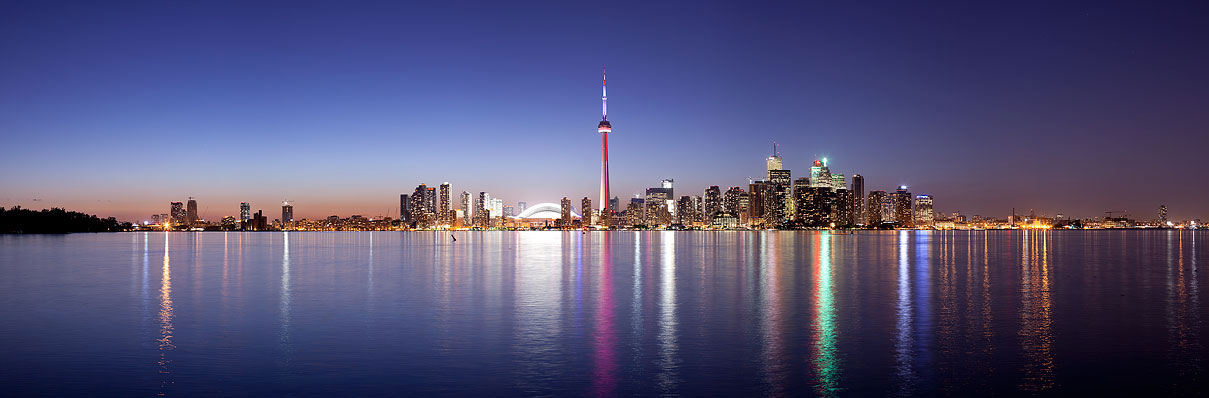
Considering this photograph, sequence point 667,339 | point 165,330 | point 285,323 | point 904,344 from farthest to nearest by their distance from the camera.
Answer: point 285,323 → point 165,330 → point 667,339 → point 904,344

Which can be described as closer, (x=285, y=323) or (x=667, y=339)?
(x=667, y=339)

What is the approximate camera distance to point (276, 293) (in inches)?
1478

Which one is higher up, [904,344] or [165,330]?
[165,330]

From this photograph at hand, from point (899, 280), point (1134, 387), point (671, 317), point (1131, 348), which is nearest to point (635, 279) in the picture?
point (899, 280)

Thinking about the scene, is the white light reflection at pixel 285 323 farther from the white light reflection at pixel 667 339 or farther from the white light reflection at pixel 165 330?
the white light reflection at pixel 667 339

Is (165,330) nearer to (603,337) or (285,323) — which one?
(285,323)

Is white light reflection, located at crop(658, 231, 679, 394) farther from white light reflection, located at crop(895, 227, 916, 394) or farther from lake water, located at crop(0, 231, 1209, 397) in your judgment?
white light reflection, located at crop(895, 227, 916, 394)

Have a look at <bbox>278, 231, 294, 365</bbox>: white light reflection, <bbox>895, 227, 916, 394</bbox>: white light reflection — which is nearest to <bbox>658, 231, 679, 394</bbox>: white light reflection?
<bbox>895, 227, 916, 394</bbox>: white light reflection

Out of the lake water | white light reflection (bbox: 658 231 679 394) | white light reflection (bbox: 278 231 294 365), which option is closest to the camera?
the lake water

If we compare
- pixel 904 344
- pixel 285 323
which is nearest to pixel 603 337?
pixel 904 344

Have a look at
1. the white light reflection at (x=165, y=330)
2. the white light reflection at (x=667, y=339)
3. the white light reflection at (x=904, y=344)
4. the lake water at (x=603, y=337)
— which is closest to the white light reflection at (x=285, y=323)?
the lake water at (x=603, y=337)

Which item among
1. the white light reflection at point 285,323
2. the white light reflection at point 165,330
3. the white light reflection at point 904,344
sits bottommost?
the white light reflection at point 904,344

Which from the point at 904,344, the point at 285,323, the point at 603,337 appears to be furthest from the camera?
the point at 285,323

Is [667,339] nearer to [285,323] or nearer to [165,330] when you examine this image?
[285,323]
